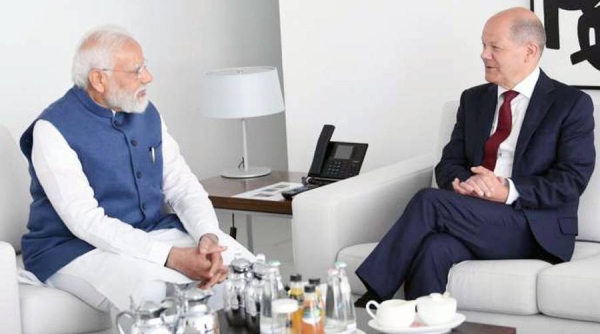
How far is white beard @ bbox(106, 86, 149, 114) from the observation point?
343cm

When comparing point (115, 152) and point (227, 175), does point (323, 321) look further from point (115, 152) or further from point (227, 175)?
point (227, 175)

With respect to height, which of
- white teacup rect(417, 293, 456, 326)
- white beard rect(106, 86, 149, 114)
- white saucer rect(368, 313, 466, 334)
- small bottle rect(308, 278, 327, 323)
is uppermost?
white beard rect(106, 86, 149, 114)

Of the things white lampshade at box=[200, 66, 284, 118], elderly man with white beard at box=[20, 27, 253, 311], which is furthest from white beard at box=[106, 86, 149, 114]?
white lampshade at box=[200, 66, 284, 118]

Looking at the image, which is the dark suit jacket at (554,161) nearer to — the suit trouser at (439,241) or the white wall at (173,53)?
the suit trouser at (439,241)

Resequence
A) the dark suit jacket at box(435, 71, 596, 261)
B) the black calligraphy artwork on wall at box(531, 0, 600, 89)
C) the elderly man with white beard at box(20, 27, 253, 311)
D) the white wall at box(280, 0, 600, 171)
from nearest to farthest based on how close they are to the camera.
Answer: the elderly man with white beard at box(20, 27, 253, 311), the dark suit jacket at box(435, 71, 596, 261), the black calligraphy artwork on wall at box(531, 0, 600, 89), the white wall at box(280, 0, 600, 171)

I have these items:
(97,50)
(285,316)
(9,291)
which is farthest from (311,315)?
(97,50)

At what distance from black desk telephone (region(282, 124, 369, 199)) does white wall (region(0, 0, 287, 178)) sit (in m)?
1.47

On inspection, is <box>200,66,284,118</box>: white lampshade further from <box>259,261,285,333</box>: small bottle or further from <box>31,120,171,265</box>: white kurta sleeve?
<box>259,261,285,333</box>: small bottle

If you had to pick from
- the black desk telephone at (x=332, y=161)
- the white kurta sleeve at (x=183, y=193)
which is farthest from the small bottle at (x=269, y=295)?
the black desk telephone at (x=332, y=161)

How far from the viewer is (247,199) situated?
13.8 ft

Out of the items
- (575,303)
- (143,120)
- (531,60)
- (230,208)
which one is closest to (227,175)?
(230,208)

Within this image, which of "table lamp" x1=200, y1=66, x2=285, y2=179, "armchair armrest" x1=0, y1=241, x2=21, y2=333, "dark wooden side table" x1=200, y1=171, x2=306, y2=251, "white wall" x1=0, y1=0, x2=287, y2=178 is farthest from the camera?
"white wall" x1=0, y1=0, x2=287, y2=178

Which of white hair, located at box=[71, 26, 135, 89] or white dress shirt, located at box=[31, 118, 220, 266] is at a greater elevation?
white hair, located at box=[71, 26, 135, 89]

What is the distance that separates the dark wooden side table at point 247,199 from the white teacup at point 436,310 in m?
1.48
